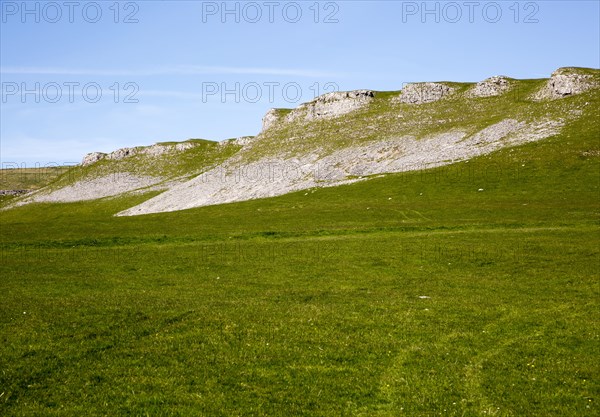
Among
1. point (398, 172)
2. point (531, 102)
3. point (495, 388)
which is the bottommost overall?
point (495, 388)

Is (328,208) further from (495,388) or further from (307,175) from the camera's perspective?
(495,388)

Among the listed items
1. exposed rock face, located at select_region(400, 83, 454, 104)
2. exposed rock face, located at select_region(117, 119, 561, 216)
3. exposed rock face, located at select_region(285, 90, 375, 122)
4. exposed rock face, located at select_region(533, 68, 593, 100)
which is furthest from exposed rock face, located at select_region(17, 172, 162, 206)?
exposed rock face, located at select_region(533, 68, 593, 100)

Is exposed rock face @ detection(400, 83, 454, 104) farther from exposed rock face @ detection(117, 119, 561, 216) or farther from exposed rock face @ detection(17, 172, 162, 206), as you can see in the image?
exposed rock face @ detection(17, 172, 162, 206)

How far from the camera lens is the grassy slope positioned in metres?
15.0

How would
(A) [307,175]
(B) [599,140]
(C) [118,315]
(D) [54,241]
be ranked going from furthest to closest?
1. (A) [307,175]
2. (B) [599,140]
3. (D) [54,241]
4. (C) [118,315]

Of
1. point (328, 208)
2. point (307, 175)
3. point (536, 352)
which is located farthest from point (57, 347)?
point (307, 175)

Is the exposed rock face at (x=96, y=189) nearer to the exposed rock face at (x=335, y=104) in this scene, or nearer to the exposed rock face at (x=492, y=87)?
the exposed rock face at (x=335, y=104)

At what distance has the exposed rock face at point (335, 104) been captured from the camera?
180 meters

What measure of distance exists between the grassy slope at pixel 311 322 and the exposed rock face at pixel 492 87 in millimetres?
104854

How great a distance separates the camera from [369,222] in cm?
6712

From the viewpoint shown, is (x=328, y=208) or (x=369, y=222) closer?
(x=369, y=222)

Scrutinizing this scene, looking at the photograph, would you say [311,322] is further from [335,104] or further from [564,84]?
[335,104]

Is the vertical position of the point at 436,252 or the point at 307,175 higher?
the point at 307,175

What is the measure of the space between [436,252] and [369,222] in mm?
24321
